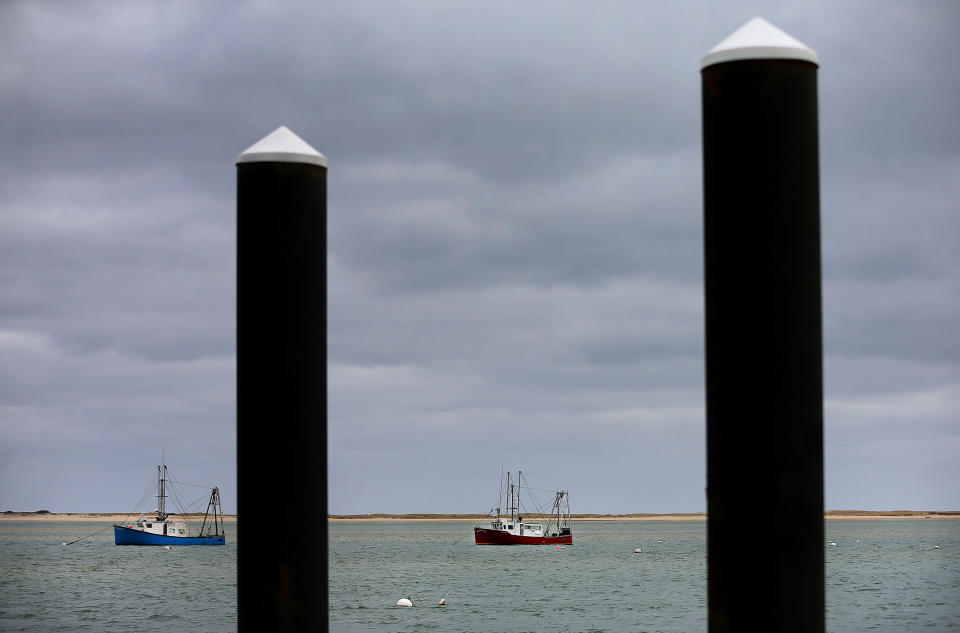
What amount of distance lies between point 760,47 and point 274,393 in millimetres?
4044

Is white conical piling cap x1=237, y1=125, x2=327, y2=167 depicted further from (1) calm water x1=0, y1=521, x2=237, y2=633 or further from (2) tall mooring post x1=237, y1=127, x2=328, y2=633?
(1) calm water x1=0, y1=521, x2=237, y2=633

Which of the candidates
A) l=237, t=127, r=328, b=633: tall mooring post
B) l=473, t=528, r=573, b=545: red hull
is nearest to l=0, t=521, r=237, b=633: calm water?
l=473, t=528, r=573, b=545: red hull

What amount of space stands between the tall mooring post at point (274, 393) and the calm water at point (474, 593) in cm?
5087

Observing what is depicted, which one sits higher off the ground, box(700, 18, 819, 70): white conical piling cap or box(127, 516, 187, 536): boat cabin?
box(700, 18, 819, 70): white conical piling cap

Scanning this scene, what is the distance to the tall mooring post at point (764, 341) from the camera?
644 cm

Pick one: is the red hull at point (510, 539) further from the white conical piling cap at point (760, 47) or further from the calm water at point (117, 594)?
the white conical piling cap at point (760, 47)

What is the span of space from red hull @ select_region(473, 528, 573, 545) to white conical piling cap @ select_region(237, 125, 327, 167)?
159064mm

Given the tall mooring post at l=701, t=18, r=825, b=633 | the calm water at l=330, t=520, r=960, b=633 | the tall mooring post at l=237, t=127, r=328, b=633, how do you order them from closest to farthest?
the tall mooring post at l=701, t=18, r=825, b=633
the tall mooring post at l=237, t=127, r=328, b=633
the calm water at l=330, t=520, r=960, b=633

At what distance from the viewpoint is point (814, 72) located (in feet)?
22.1

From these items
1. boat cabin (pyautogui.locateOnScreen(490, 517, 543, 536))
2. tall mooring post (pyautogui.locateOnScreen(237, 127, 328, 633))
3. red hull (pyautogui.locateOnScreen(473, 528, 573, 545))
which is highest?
tall mooring post (pyautogui.locateOnScreen(237, 127, 328, 633))

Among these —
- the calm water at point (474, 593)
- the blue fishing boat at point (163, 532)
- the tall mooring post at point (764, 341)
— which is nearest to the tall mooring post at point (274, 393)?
the tall mooring post at point (764, 341)

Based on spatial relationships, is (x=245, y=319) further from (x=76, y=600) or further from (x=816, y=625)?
(x=76, y=600)

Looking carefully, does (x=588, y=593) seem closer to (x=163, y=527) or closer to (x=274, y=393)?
(x=274, y=393)

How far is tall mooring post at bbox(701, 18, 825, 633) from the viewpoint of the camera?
6.44m
